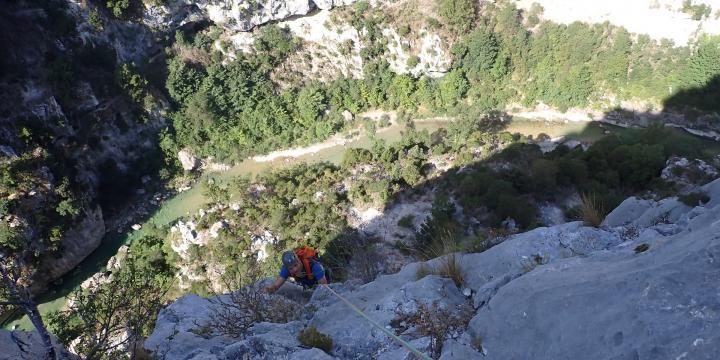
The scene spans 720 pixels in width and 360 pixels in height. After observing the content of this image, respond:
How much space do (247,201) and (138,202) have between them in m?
7.44

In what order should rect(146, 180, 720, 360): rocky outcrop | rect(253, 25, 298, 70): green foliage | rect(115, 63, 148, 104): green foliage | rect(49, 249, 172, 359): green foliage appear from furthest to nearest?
rect(253, 25, 298, 70): green foliage < rect(115, 63, 148, 104): green foliage < rect(49, 249, 172, 359): green foliage < rect(146, 180, 720, 360): rocky outcrop

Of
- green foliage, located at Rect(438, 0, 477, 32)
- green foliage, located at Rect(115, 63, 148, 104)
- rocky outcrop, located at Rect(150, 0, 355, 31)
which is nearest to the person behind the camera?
green foliage, located at Rect(115, 63, 148, 104)

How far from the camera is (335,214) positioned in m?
22.3

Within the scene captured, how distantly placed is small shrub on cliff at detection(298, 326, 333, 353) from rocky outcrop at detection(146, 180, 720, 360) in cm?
14

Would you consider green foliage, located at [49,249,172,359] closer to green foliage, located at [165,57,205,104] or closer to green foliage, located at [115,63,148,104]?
green foliage, located at [115,63,148,104]

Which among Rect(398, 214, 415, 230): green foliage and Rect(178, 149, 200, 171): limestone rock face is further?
Rect(178, 149, 200, 171): limestone rock face

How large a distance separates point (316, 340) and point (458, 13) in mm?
25827

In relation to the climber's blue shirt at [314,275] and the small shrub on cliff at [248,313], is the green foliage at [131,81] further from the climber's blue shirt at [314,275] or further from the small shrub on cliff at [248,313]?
the small shrub on cliff at [248,313]

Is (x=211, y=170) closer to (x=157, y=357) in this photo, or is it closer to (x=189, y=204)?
(x=189, y=204)

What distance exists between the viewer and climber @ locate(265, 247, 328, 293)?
9.16 meters

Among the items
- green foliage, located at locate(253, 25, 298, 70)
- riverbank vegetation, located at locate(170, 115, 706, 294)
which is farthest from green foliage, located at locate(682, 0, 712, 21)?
green foliage, located at locate(253, 25, 298, 70)

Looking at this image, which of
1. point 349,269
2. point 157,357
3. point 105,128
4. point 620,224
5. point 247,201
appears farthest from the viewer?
point 105,128

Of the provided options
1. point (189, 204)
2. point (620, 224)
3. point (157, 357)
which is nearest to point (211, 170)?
point (189, 204)

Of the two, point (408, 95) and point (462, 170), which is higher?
point (408, 95)
